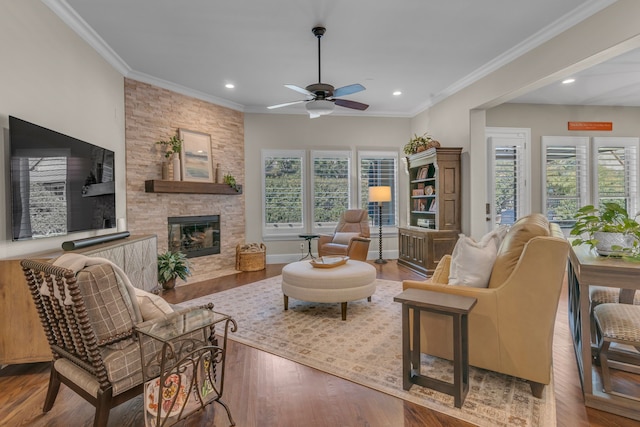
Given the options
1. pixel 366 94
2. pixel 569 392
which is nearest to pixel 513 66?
pixel 366 94

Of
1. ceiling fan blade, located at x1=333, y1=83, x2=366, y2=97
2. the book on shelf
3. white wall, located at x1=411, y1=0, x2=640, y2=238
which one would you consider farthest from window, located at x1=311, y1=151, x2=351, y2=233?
ceiling fan blade, located at x1=333, y1=83, x2=366, y2=97

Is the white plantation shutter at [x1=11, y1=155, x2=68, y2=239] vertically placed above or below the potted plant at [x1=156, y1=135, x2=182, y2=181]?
below

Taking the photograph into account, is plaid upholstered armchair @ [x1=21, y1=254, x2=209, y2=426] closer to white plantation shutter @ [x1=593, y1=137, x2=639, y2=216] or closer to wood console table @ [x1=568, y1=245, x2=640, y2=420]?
wood console table @ [x1=568, y1=245, x2=640, y2=420]

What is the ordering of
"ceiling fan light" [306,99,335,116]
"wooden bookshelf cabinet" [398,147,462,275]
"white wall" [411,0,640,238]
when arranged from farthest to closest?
"wooden bookshelf cabinet" [398,147,462,275] < "ceiling fan light" [306,99,335,116] < "white wall" [411,0,640,238]

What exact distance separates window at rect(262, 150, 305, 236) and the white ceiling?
152cm

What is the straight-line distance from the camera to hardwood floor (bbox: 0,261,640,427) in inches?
70.6

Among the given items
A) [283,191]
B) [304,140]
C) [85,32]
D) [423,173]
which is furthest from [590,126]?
[85,32]

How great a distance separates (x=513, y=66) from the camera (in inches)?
159

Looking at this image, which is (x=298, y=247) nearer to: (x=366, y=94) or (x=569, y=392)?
(x=366, y=94)

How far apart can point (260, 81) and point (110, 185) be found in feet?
8.45

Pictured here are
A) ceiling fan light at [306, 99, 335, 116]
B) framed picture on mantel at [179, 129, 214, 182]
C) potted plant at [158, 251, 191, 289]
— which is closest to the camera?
ceiling fan light at [306, 99, 335, 116]

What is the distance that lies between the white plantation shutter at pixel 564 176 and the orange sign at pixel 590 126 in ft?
0.61

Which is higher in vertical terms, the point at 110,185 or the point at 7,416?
the point at 110,185

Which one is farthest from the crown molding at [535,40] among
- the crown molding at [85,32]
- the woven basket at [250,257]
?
the crown molding at [85,32]
